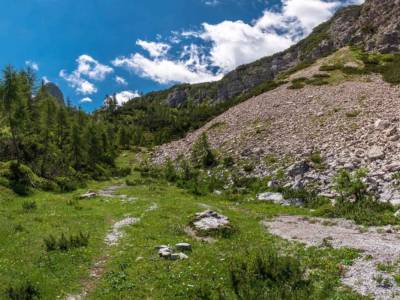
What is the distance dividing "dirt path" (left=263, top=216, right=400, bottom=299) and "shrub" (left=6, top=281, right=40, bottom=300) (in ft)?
38.4

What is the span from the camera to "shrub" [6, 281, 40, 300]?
13.8 m

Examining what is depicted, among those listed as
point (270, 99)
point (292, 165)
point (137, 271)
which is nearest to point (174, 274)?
point (137, 271)

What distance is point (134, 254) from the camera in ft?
62.5

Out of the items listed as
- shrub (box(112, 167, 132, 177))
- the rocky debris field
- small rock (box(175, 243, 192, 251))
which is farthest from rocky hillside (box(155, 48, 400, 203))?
small rock (box(175, 243, 192, 251))

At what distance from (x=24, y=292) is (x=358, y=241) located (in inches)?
630

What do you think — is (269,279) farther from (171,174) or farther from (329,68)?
(329,68)

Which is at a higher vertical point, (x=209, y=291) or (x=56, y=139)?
(x=56, y=139)

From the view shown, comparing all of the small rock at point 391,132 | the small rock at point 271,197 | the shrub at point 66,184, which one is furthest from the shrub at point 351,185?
the shrub at point 66,184

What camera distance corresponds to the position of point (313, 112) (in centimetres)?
5806

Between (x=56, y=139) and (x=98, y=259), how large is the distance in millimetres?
70220

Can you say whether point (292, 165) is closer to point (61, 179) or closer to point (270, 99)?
point (61, 179)

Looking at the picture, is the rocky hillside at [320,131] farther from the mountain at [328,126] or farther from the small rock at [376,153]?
the mountain at [328,126]

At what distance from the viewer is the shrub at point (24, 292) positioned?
13.8 metres

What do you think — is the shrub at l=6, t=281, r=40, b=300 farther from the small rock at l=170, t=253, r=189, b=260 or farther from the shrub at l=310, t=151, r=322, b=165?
the shrub at l=310, t=151, r=322, b=165
